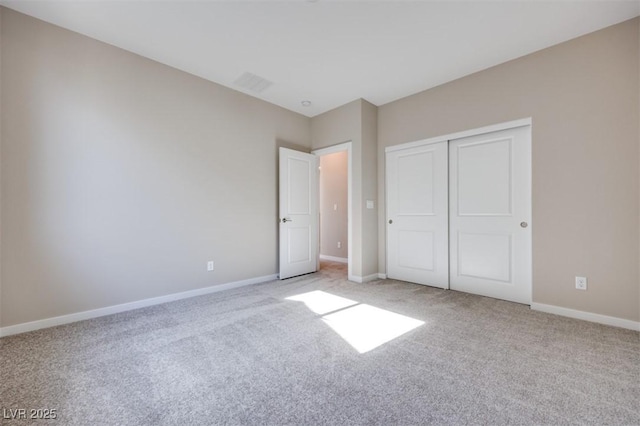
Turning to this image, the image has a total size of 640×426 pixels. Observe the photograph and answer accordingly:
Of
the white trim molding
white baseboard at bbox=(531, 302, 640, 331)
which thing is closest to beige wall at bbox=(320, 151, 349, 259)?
the white trim molding

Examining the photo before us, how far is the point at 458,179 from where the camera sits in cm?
351

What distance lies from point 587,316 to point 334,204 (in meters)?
4.43

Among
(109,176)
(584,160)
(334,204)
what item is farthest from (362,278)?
(109,176)

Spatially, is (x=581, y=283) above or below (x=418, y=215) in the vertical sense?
below

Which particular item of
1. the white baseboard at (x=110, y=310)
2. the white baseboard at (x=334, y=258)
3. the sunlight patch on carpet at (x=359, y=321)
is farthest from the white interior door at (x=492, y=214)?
the white baseboard at (x=110, y=310)

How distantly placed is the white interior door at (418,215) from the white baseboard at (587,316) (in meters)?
1.03

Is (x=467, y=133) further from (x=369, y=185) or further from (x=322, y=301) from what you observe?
(x=322, y=301)

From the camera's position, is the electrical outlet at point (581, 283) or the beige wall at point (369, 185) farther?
the beige wall at point (369, 185)

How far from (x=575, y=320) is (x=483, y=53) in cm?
287

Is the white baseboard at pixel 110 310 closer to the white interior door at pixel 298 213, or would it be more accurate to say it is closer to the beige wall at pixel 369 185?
the white interior door at pixel 298 213

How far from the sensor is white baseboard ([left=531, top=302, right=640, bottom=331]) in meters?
2.34

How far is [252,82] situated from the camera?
11.6 feet

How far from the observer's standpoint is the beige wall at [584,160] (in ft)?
7.78

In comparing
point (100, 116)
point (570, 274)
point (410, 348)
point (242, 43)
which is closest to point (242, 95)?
point (242, 43)
